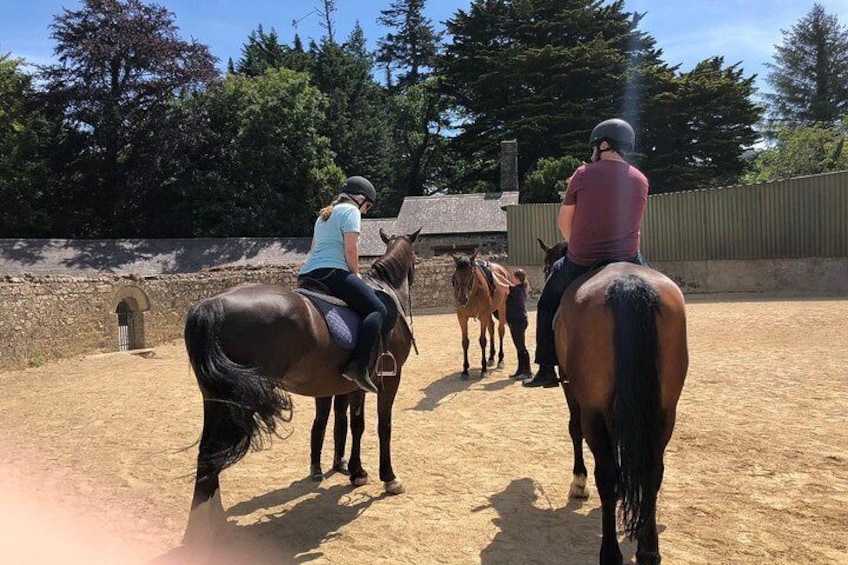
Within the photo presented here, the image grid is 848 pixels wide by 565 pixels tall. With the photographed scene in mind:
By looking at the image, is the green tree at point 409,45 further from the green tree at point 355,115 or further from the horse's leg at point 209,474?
the horse's leg at point 209,474

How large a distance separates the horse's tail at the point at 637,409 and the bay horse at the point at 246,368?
2.06m

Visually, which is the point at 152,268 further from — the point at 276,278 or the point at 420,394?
the point at 420,394

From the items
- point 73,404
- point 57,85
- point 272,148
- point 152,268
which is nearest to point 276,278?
point 152,268

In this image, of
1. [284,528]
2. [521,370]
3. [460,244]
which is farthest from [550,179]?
[284,528]

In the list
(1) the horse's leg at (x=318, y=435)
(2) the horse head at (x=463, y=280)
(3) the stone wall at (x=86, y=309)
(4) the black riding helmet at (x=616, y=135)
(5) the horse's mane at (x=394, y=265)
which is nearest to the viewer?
(4) the black riding helmet at (x=616, y=135)

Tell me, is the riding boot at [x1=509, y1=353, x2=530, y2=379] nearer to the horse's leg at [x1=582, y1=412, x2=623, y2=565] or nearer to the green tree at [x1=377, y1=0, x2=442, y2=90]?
the horse's leg at [x1=582, y1=412, x2=623, y2=565]

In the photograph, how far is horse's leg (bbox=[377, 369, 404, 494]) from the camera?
467 centimetres

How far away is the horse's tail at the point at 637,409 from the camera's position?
2982 mm

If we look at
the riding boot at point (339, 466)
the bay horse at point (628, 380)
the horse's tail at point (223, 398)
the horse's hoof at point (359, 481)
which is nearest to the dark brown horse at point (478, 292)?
the riding boot at point (339, 466)

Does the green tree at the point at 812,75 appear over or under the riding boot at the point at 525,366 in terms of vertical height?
over

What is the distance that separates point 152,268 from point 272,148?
13063 millimetres

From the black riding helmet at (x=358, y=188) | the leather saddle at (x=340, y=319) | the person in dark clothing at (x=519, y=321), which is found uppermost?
the black riding helmet at (x=358, y=188)

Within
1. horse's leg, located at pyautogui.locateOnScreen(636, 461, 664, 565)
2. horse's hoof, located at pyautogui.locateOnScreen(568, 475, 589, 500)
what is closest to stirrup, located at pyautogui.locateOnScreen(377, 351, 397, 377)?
horse's hoof, located at pyautogui.locateOnScreen(568, 475, 589, 500)

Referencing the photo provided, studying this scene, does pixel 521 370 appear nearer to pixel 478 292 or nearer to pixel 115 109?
pixel 478 292
